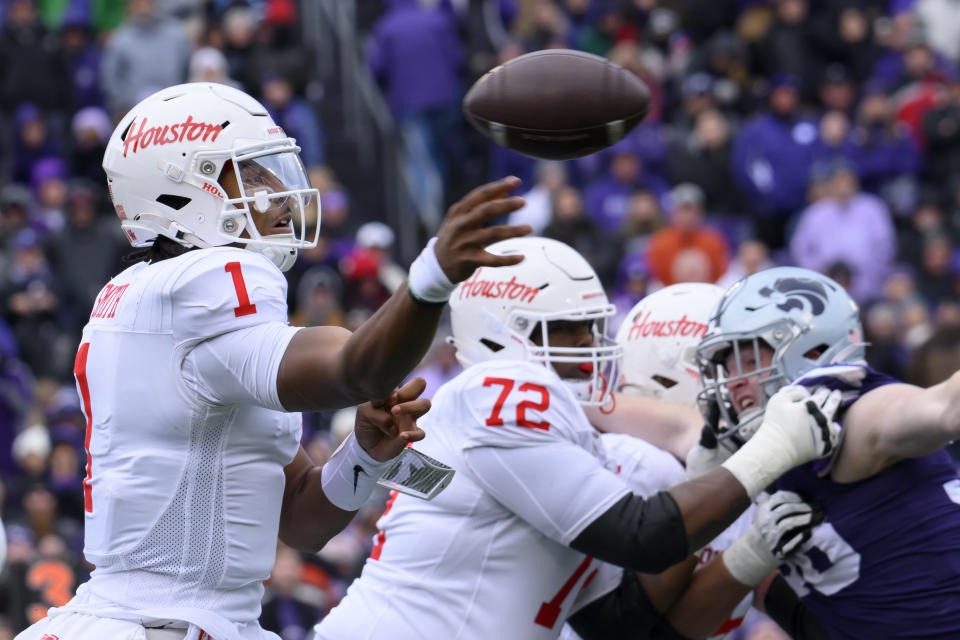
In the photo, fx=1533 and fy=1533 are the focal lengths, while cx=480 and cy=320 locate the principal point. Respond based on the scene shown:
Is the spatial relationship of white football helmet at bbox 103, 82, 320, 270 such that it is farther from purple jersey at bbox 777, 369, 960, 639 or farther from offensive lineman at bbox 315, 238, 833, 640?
purple jersey at bbox 777, 369, 960, 639

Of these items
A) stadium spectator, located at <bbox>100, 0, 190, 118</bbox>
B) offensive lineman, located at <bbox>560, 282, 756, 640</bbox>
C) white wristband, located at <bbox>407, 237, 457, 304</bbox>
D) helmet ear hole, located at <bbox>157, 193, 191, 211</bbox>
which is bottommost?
stadium spectator, located at <bbox>100, 0, 190, 118</bbox>

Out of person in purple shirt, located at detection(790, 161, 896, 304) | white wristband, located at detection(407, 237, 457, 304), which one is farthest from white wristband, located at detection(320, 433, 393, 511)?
person in purple shirt, located at detection(790, 161, 896, 304)

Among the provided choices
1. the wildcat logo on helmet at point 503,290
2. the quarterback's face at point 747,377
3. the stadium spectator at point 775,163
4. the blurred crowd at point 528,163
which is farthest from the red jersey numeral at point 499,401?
the stadium spectator at point 775,163

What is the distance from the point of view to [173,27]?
509 inches

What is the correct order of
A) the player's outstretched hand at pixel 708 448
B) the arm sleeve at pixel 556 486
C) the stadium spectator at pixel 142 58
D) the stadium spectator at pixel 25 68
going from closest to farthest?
1. the arm sleeve at pixel 556 486
2. the player's outstretched hand at pixel 708 448
3. the stadium spectator at pixel 142 58
4. the stadium spectator at pixel 25 68

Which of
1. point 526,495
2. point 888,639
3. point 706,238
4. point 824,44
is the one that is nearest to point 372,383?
point 526,495

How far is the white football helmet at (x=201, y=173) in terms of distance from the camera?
362 centimetres

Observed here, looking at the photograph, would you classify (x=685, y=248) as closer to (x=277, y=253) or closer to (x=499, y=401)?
(x=499, y=401)

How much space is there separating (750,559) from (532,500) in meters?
0.72

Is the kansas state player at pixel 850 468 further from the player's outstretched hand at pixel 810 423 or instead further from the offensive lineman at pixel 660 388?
the offensive lineman at pixel 660 388

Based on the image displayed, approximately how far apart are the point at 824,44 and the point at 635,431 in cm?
846

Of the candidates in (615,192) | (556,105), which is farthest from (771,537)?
(615,192)

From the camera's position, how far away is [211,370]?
10.9ft

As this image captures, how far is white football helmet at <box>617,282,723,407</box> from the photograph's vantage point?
16.4 ft
